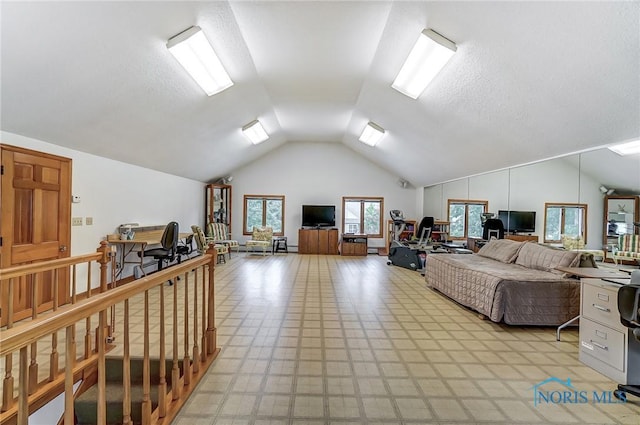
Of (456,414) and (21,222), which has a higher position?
(21,222)

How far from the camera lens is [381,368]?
102 inches

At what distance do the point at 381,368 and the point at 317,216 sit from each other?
6923mm

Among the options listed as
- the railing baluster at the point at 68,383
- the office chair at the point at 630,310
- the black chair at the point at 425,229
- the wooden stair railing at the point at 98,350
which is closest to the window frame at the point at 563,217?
the office chair at the point at 630,310

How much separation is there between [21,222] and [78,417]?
2.30m

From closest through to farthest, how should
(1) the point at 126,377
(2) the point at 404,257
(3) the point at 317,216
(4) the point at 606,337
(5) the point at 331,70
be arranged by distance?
(1) the point at 126,377 < (4) the point at 606,337 < (5) the point at 331,70 < (2) the point at 404,257 < (3) the point at 317,216

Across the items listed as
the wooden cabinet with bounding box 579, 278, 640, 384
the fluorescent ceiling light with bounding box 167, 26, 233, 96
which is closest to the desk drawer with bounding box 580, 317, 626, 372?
the wooden cabinet with bounding box 579, 278, 640, 384

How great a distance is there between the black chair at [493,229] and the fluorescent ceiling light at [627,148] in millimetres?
2347

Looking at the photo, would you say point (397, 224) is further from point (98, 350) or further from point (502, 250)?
point (98, 350)

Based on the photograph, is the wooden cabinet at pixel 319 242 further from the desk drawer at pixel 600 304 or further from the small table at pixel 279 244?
the desk drawer at pixel 600 304

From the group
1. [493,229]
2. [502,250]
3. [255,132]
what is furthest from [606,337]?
[255,132]

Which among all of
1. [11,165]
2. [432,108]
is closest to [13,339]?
[11,165]

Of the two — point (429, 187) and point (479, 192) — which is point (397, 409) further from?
point (429, 187)

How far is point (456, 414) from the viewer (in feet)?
6.63

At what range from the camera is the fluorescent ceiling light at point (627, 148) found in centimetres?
317
